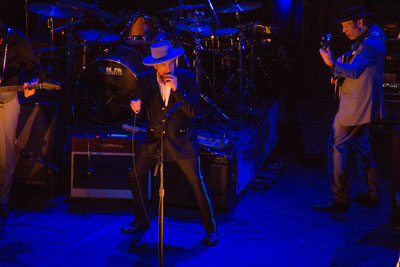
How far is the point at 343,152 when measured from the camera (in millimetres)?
6102

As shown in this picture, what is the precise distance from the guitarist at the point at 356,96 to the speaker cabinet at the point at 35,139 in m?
3.57

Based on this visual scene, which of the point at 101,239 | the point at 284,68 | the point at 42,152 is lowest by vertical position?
the point at 101,239

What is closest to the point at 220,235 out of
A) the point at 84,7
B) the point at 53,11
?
the point at 84,7

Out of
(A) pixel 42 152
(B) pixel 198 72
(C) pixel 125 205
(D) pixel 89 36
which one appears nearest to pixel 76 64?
(D) pixel 89 36

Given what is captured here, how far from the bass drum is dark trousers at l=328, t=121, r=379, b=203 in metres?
3.24

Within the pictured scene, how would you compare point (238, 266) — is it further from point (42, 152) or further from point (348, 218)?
point (42, 152)

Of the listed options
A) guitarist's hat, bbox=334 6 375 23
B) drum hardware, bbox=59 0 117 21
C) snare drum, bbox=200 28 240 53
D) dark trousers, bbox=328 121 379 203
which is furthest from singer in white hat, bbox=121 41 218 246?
snare drum, bbox=200 28 240 53

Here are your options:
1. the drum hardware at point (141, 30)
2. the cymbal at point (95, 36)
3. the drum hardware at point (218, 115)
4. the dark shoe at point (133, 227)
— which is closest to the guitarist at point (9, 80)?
the dark shoe at point (133, 227)

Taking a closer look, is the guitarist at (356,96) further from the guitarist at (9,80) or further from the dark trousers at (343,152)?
the guitarist at (9,80)

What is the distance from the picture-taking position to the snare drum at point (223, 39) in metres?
8.73

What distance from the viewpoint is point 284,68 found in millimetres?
11047

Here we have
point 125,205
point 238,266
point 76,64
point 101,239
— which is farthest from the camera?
point 76,64

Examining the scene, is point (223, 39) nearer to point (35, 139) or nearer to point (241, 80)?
point (241, 80)

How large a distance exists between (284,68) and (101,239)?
22.6 ft
